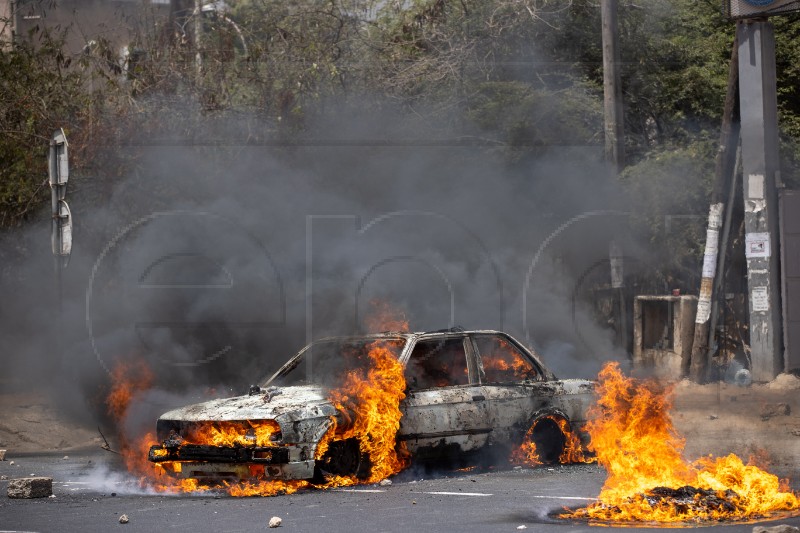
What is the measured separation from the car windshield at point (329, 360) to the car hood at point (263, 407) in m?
0.35

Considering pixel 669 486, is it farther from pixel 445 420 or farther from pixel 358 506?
pixel 445 420

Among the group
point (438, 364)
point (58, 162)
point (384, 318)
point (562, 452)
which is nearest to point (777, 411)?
point (562, 452)

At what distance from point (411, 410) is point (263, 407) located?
1276 mm

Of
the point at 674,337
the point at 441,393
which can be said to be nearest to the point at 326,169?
the point at 674,337

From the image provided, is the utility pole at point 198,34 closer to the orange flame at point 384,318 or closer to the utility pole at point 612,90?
the utility pole at point 612,90

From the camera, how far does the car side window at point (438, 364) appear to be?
10086 mm

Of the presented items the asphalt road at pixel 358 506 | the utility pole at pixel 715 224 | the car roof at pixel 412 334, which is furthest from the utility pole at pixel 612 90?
the asphalt road at pixel 358 506

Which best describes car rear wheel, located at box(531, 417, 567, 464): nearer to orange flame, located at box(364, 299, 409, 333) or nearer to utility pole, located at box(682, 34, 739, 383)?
orange flame, located at box(364, 299, 409, 333)

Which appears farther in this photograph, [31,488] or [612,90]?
[612,90]

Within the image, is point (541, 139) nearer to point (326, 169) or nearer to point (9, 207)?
point (326, 169)

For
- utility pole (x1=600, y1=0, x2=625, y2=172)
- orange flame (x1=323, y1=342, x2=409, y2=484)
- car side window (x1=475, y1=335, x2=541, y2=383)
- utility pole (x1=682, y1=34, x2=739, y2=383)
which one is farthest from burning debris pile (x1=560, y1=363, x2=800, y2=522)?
utility pole (x1=600, y1=0, x2=625, y2=172)

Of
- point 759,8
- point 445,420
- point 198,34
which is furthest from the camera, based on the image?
point 198,34

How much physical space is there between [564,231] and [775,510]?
11.2m

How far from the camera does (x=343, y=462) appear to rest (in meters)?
9.31
